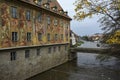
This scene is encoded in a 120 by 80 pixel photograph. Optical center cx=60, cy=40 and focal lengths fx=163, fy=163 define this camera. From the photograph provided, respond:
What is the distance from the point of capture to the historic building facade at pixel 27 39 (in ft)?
54.2

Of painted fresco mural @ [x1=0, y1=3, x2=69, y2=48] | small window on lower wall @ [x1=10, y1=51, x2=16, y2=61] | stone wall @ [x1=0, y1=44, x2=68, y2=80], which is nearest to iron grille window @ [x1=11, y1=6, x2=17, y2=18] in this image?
painted fresco mural @ [x1=0, y1=3, x2=69, y2=48]

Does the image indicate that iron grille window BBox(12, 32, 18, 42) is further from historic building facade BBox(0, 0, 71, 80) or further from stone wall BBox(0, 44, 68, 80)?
stone wall BBox(0, 44, 68, 80)

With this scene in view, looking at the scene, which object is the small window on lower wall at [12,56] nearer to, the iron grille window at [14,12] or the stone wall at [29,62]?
the stone wall at [29,62]

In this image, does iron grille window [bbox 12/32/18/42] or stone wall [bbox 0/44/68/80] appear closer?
stone wall [bbox 0/44/68/80]

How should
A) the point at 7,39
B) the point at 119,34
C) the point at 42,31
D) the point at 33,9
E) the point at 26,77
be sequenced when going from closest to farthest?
the point at 119,34 < the point at 7,39 < the point at 26,77 < the point at 33,9 < the point at 42,31

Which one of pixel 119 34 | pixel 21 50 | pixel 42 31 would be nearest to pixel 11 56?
pixel 21 50

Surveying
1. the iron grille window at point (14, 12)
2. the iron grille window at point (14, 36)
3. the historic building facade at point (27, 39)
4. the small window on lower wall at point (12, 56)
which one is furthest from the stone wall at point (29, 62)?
the iron grille window at point (14, 12)

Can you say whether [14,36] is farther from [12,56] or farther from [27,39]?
[27,39]

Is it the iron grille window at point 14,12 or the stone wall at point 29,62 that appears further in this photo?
the iron grille window at point 14,12

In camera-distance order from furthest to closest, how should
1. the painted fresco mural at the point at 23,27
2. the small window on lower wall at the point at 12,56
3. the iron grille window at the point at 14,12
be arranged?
the iron grille window at the point at 14,12 < the small window on lower wall at the point at 12,56 < the painted fresco mural at the point at 23,27

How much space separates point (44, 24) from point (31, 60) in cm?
606

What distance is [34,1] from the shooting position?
2195 centimetres

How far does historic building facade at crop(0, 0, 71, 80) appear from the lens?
54.2 ft

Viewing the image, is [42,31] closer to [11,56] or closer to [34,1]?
[34,1]
